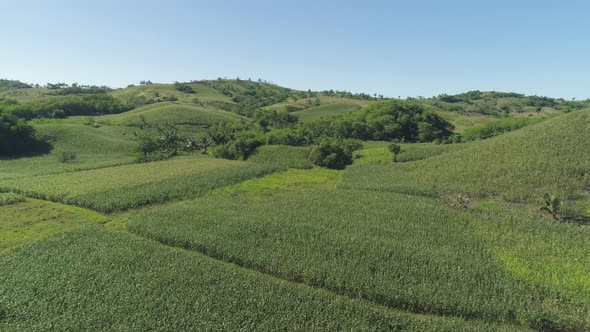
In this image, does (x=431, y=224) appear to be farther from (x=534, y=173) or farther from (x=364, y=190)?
(x=534, y=173)

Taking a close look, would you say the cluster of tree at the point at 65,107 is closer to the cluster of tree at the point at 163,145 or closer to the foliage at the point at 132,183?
the cluster of tree at the point at 163,145

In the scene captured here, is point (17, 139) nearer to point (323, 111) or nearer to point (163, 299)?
point (163, 299)

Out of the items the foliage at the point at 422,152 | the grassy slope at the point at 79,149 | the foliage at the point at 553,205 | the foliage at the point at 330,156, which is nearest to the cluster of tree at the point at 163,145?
the grassy slope at the point at 79,149

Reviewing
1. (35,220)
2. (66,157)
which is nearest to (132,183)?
(35,220)

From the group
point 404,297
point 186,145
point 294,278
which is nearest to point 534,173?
point 404,297

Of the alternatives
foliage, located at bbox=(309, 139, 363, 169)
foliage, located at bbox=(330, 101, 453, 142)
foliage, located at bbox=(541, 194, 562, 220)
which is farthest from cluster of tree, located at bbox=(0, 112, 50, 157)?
foliage, located at bbox=(541, 194, 562, 220)

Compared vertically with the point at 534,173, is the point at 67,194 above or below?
below
